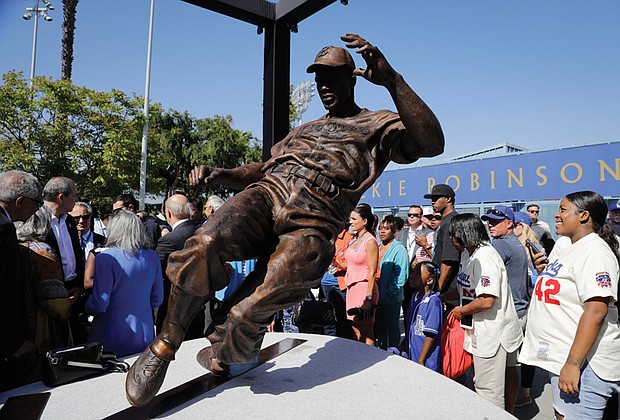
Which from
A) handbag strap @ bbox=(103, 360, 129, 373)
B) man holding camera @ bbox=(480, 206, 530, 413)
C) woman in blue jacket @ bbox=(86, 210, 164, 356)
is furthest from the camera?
man holding camera @ bbox=(480, 206, 530, 413)

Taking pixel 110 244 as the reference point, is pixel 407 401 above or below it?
below

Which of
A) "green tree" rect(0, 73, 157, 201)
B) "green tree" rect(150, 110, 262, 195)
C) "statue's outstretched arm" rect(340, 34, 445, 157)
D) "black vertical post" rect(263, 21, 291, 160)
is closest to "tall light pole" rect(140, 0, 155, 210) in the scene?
"green tree" rect(0, 73, 157, 201)

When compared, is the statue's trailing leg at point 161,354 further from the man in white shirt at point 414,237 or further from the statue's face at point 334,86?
the man in white shirt at point 414,237

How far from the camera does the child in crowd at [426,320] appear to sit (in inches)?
146

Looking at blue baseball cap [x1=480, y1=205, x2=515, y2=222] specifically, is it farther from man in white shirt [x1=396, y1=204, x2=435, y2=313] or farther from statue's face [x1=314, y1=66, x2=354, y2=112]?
statue's face [x1=314, y1=66, x2=354, y2=112]

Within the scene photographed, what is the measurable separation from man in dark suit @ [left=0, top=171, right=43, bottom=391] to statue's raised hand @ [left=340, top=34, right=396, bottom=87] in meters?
2.00

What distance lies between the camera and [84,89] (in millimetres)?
17797

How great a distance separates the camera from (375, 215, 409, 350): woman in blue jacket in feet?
16.9

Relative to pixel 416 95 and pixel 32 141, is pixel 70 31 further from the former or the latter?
pixel 416 95

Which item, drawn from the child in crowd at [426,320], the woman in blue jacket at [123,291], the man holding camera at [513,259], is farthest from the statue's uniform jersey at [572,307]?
the woman in blue jacket at [123,291]

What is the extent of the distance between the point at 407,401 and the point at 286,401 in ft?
2.09

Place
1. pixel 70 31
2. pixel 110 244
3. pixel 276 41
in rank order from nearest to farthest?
pixel 110 244 < pixel 276 41 < pixel 70 31

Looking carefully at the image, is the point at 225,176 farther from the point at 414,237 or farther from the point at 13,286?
the point at 414,237

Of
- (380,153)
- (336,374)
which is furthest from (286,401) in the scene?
(380,153)
